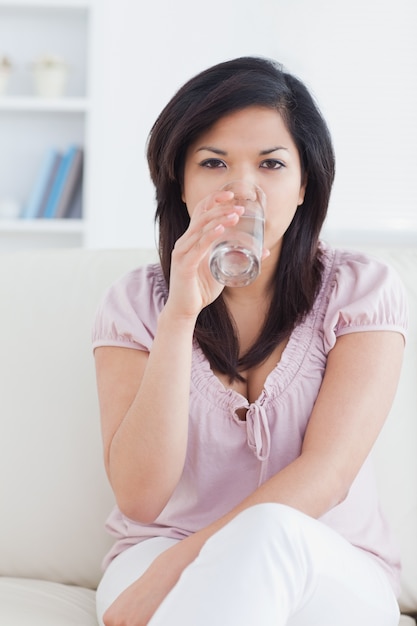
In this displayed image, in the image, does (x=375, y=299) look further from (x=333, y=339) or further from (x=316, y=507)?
(x=316, y=507)

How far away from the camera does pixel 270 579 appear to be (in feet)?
3.26

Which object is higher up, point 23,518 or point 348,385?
point 348,385

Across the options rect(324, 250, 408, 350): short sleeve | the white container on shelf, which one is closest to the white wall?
the white container on shelf

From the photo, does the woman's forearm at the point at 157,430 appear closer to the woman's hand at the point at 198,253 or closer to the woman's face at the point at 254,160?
the woman's hand at the point at 198,253

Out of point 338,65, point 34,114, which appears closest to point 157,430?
point 34,114

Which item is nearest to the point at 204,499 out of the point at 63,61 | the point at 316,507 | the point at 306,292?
the point at 316,507

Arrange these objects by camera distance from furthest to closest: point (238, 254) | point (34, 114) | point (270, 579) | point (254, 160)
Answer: point (34, 114) → point (254, 160) → point (238, 254) → point (270, 579)

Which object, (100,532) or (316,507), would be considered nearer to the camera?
(316,507)

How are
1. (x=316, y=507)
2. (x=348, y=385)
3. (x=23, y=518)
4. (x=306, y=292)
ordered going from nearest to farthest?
(x=316, y=507)
(x=348, y=385)
(x=306, y=292)
(x=23, y=518)

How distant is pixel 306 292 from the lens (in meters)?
1.54

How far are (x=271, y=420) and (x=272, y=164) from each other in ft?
1.29

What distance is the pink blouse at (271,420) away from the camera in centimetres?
144

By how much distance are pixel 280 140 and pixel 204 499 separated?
22.5 inches

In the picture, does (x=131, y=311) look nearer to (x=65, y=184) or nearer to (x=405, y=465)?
(x=405, y=465)
